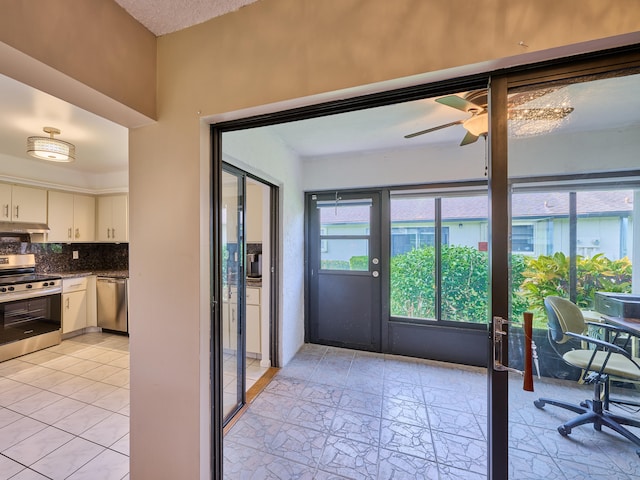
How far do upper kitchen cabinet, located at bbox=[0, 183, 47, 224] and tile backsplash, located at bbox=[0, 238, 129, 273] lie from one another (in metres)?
0.45

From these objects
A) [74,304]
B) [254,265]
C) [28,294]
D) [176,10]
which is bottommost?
[74,304]

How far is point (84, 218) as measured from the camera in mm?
4086

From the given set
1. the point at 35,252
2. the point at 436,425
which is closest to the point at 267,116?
the point at 436,425

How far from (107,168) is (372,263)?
4.13 m

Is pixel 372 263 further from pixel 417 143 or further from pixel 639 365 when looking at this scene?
pixel 639 365

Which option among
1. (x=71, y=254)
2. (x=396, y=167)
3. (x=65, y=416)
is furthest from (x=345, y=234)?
(x=71, y=254)

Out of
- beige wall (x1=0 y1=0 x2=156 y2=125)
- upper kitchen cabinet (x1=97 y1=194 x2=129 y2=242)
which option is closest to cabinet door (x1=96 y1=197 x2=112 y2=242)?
upper kitchen cabinet (x1=97 y1=194 x2=129 y2=242)

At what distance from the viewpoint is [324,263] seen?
11.5 ft

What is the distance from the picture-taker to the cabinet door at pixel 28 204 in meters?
3.27

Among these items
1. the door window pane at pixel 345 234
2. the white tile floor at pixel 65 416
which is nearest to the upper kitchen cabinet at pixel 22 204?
the white tile floor at pixel 65 416

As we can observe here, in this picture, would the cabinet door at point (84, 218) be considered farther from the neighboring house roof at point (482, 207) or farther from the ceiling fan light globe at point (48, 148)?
the neighboring house roof at point (482, 207)

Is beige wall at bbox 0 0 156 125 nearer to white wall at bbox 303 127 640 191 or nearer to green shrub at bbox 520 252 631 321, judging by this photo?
white wall at bbox 303 127 640 191

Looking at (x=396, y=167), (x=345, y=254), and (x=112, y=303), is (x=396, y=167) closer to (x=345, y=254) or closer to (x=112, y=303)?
(x=345, y=254)

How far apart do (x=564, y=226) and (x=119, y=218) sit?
16.9 ft
